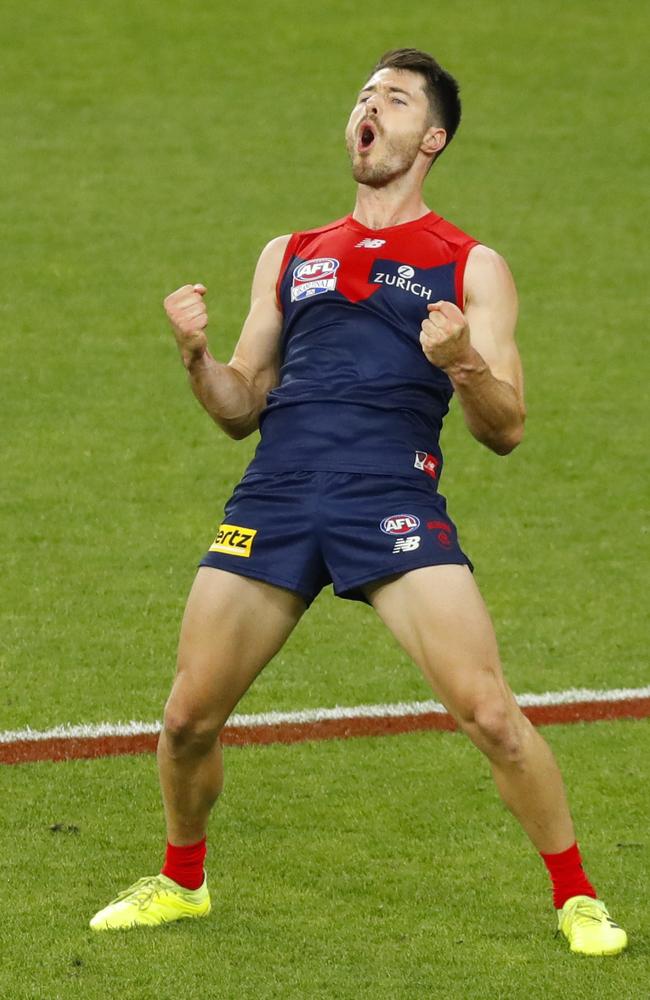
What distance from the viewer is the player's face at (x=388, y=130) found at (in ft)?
19.0

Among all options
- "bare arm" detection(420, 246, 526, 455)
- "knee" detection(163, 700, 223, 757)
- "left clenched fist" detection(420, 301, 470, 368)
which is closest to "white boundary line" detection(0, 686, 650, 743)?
"knee" detection(163, 700, 223, 757)

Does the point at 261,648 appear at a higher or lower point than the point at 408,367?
lower

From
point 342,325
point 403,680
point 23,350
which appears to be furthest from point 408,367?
point 23,350

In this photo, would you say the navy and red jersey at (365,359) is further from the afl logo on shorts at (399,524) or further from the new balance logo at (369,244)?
the afl logo on shorts at (399,524)

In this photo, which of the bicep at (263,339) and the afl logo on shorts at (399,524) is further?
the bicep at (263,339)

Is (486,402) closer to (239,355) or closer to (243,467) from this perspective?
(239,355)

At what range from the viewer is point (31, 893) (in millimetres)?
5875

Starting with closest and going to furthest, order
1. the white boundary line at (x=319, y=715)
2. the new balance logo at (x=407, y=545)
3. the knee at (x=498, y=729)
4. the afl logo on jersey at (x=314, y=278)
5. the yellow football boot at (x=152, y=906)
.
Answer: the knee at (x=498, y=729) → the new balance logo at (x=407, y=545) → the yellow football boot at (x=152, y=906) → the afl logo on jersey at (x=314, y=278) → the white boundary line at (x=319, y=715)

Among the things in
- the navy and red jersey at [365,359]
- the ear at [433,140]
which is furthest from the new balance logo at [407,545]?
the ear at [433,140]

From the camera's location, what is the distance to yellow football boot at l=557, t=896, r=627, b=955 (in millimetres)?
5375

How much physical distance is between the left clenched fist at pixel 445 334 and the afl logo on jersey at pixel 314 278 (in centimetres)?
65

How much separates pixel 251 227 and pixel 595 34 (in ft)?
17.9

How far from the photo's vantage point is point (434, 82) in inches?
232

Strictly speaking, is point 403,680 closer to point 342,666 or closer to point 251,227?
point 342,666
